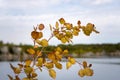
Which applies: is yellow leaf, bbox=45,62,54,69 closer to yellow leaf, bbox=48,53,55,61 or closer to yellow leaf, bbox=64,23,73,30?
yellow leaf, bbox=48,53,55,61

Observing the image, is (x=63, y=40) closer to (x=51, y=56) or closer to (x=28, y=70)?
(x=51, y=56)

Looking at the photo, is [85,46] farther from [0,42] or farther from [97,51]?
[0,42]

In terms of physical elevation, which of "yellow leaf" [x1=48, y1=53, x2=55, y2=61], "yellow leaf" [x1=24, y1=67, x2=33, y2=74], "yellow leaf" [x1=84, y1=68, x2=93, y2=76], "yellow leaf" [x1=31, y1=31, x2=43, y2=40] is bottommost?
"yellow leaf" [x1=84, y1=68, x2=93, y2=76]

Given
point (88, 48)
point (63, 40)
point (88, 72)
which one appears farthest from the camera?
point (88, 48)

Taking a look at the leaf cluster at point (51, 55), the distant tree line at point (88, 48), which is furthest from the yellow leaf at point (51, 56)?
the distant tree line at point (88, 48)

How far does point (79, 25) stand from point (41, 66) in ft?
0.90

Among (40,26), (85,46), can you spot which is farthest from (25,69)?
(85,46)

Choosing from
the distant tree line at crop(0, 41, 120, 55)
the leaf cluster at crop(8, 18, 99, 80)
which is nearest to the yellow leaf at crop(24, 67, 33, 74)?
the leaf cluster at crop(8, 18, 99, 80)

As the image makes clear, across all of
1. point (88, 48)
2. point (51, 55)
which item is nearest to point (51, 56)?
point (51, 55)

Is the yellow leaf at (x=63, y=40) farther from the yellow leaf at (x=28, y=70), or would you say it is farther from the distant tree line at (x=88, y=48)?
the distant tree line at (x=88, y=48)

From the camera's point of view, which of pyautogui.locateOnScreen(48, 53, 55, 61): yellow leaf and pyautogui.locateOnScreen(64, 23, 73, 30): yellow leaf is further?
pyautogui.locateOnScreen(64, 23, 73, 30): yellow leaf

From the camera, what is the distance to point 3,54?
7406cm

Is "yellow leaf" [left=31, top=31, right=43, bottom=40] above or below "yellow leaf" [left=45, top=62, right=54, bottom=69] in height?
above

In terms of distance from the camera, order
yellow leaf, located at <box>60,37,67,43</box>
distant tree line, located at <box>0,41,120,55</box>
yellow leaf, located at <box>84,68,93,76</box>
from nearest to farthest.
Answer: yellow leaf, located at <box>84,68,93,76</box>, yellow leaf, located at <box>60,37,67,43</box>, distant tree line, located at <box>0,41,120,55</box>
